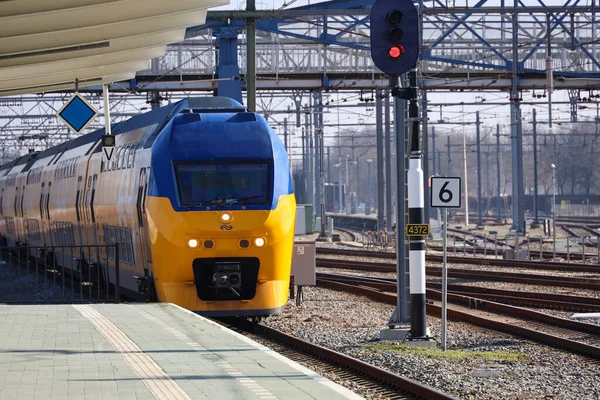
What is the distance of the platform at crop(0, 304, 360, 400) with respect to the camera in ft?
29.1

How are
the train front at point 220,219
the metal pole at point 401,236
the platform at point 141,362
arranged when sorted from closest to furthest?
the platform at point 141,362 < the train front at point 220,219 < the metal pole at point 401,236

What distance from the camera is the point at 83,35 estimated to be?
17.9 m

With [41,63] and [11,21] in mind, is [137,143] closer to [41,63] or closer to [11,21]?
[41,63]

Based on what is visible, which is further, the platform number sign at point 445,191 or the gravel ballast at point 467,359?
the platform number sign at point 445,191

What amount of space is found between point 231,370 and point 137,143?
9232 millimetres

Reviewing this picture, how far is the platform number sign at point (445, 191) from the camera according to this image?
47.5 feet

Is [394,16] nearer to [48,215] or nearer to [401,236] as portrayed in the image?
[401,236]

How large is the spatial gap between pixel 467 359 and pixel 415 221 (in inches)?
97.6

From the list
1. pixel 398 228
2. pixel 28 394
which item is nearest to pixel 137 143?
pixel 398 228

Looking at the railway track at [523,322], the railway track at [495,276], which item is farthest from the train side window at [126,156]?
the railway track at [495,276]

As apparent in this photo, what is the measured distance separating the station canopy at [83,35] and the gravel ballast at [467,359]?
5.32 meters

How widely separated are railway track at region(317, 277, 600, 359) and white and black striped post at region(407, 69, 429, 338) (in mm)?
1813

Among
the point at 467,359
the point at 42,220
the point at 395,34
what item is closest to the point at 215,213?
the point at 395,34

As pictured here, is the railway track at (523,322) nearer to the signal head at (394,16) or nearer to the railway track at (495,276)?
the railway track at (495,276)
